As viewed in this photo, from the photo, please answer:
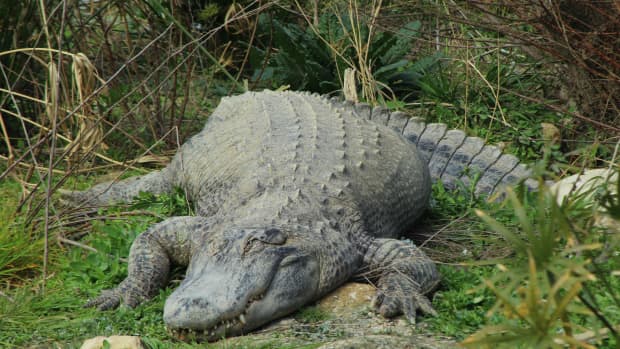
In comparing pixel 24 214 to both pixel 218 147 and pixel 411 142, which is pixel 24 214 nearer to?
pixel 218 147

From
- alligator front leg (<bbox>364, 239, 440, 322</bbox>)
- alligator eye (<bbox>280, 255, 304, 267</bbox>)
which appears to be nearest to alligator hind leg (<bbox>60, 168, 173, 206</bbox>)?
alligator front leg (<bbox>364, 239, 440, 322</bbox>)

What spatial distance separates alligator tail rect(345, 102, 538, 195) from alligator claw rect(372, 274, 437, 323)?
2029mm

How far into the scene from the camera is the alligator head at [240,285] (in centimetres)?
344

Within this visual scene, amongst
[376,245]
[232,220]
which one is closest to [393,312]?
[376,245]

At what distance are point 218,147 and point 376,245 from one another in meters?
1.48

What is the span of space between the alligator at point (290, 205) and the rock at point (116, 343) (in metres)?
0.25

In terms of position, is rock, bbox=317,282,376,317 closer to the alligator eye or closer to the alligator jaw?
the alligator eye

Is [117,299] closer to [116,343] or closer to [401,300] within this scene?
[116,343]

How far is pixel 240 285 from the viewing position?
3.57 meters

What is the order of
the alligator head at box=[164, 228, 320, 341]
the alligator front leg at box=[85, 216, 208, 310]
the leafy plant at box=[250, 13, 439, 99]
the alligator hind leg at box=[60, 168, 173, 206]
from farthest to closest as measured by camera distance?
the leafy plant at box=[250, 13, 439, 99], the alligator hind leg at box=[60, 168, 173, 206], the alligator front leg at box=[85, 216, 208, 310], the alligator head at box=[164, 228, 320, 341]

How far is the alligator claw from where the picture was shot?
149 inches

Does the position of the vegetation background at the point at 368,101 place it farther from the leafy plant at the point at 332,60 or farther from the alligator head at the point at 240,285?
the alligator head at the point at 240,285

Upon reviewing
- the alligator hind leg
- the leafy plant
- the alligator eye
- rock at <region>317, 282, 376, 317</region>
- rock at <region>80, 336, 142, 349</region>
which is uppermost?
the leafy plant

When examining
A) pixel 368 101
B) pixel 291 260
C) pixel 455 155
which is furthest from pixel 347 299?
pixel 368 101
